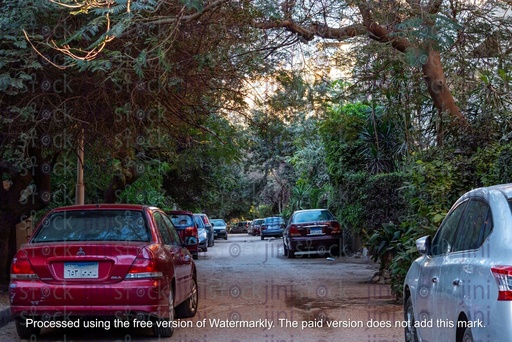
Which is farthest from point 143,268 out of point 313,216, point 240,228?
point 240,228

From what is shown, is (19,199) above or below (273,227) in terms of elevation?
above

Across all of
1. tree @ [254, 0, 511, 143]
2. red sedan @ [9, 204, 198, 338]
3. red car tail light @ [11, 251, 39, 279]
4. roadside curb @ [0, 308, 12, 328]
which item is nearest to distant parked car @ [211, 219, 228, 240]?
tree @ [254, 0, 511, 143]

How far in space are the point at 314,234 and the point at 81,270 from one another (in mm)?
16577

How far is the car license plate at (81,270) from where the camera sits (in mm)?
8484

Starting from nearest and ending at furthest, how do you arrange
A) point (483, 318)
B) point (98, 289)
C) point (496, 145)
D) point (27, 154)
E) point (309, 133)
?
point (483, 318), point (98, 289), point (496, 145), point (27, 154), point (309, 133)

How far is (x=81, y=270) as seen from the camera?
850cm

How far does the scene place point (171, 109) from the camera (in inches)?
546

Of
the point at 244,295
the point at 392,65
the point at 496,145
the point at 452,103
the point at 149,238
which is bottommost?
the point at 244,295

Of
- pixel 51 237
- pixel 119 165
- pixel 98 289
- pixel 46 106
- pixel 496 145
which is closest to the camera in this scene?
pixel 98 289

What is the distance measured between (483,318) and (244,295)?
878cm

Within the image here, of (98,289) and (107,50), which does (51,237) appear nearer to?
(98,289)

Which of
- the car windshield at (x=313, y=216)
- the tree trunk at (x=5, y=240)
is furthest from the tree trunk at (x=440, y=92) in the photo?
the car windshield at (x=313, y=216)

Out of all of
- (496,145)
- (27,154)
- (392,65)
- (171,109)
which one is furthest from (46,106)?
(496,145)

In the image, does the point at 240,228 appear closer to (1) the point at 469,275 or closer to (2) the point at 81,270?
(2) the point at 81,270
